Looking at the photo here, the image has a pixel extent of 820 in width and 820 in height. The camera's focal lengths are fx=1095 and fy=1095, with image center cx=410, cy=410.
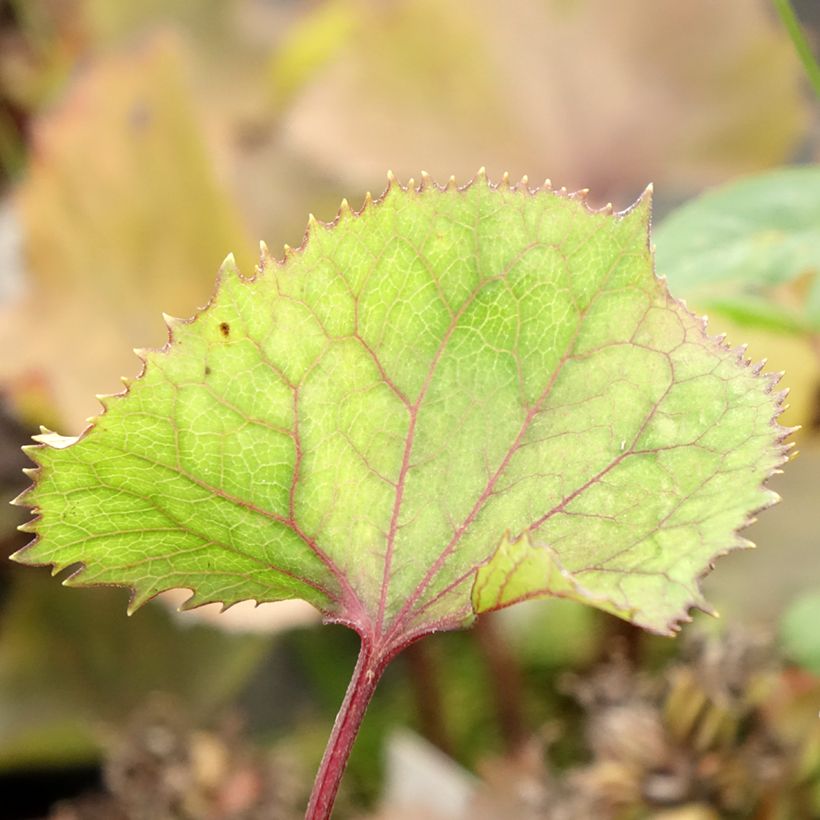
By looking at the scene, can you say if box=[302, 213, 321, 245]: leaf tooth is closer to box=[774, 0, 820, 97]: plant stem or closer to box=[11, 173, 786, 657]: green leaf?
box=[11, 173, 786, 657]: green leaf

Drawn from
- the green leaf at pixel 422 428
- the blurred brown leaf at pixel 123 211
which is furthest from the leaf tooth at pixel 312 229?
the blurred brown leaf at pixel 123 211

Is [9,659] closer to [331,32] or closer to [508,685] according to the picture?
[508,685]

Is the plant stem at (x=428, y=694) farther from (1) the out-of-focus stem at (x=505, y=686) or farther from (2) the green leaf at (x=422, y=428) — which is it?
(2) the green leaf at (x=422, y=428)

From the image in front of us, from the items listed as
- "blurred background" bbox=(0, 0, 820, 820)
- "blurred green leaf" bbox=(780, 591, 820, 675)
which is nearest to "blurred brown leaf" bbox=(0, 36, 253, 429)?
"blurred background" bbox=(0, 0, 820, 820)

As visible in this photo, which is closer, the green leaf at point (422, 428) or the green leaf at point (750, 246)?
the green leaf at point (422, 428)

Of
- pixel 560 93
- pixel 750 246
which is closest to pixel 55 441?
pixel 750 246
